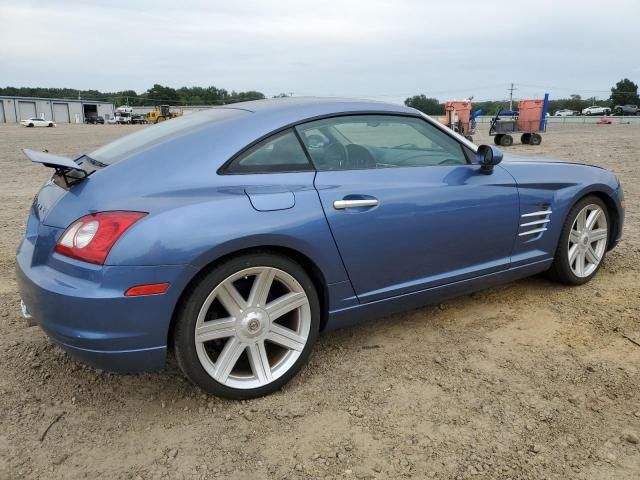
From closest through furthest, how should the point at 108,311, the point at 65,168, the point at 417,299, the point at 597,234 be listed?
the point at 108,311, the point at 65,168, the point at 417,299, the point at 597,234

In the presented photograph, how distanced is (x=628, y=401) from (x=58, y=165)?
297 centimetres

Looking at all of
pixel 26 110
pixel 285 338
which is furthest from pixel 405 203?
pixel 26 110

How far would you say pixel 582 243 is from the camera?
4.03 metres

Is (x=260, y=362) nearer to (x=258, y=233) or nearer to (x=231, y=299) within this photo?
(x=231, y=299)

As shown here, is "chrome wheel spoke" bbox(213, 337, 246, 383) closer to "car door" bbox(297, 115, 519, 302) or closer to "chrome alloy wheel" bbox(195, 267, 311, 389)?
"chrome alloy wheel" bbox(195, 267, 311, 389)

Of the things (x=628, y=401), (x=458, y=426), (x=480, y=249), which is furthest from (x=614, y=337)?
(x=458, y=426)

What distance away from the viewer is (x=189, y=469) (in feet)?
7.18

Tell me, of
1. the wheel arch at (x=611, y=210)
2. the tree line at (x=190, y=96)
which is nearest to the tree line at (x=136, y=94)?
the tree line at (x=190, y=96)

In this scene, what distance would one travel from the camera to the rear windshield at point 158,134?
282 centimetres

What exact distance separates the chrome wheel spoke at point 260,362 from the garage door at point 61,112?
308ft

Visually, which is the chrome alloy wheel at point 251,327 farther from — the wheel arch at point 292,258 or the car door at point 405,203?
Result: the car door at point 405,203

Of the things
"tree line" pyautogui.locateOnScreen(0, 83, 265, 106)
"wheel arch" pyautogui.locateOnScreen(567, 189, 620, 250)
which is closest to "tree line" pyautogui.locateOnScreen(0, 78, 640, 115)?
"tree line" pyautogui.locateOnScreen(0, 83, 265, 106)

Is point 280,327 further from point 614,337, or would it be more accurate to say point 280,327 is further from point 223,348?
point 614,337

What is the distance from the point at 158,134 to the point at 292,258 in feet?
3.54
